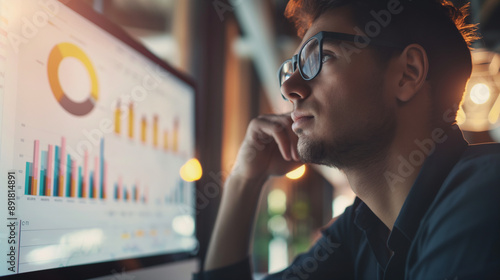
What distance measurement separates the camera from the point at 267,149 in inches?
44.3

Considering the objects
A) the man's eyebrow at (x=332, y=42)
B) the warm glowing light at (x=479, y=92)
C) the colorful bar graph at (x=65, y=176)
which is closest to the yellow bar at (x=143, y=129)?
the colorful bar graph at (x=65, y=176)

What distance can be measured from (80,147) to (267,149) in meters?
0.56

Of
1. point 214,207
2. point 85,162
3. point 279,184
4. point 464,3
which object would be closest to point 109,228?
point 85,162

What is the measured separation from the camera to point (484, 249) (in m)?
0.50

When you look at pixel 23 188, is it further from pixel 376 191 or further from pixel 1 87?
pixel 376 191

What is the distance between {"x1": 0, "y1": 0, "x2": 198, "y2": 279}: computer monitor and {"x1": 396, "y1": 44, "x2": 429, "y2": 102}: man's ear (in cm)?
61

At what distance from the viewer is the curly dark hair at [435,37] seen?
844 millimetres

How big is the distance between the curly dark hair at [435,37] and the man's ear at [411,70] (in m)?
0.02

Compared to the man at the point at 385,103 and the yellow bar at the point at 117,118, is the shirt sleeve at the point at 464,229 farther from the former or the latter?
the yellow bar at the point at 117,118

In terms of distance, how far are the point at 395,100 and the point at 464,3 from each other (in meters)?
0.35

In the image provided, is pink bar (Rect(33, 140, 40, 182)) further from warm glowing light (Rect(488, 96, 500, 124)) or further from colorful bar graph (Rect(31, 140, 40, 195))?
warm glowing light (Rect(488, 96, 500, 124))

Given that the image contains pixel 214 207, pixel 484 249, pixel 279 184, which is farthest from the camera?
pixel 279 184

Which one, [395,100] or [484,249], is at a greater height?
[395,100]

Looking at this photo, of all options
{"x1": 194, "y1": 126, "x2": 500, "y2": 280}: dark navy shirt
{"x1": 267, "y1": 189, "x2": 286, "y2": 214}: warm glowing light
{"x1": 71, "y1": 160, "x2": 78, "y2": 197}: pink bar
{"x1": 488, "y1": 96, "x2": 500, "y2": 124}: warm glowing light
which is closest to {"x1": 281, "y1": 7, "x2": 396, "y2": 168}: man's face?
{"x1": 194, "y1": 126, "x2": 500, "y2": 280}: dark navy shirt
